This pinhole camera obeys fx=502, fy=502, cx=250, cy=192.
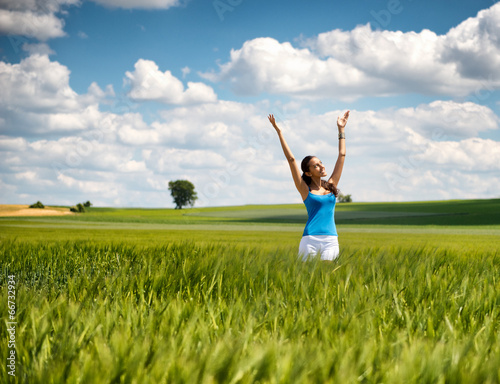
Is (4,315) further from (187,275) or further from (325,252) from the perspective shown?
(325,252)

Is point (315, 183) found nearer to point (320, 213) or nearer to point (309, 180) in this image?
point (309, 180)

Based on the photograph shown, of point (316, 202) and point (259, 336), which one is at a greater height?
point (316, 202)

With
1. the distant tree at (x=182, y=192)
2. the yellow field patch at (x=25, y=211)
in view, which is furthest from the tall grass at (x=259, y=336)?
the distant tree at (x=182, y=192)

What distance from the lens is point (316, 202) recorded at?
24.0ft

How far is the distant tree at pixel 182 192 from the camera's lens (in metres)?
114

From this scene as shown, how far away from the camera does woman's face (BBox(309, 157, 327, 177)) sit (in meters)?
7.25

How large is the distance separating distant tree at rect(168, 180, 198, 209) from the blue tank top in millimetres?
107522

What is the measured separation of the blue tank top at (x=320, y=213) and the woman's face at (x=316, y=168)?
12.5 inches

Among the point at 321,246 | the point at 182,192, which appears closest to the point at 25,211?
the point at 182,192

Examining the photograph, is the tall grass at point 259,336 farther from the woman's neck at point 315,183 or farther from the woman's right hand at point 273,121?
the woman's right hand at point 273,121

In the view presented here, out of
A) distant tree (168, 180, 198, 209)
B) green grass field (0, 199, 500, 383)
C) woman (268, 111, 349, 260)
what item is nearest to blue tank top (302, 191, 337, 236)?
woman (268, 111, 349, 260)

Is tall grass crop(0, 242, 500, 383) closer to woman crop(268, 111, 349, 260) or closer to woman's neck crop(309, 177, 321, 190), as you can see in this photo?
woman crop(268, 111, 349, 260)

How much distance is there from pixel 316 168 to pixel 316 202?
0.50 meters

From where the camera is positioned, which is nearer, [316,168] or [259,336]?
[259,336]
